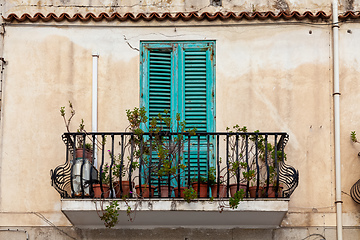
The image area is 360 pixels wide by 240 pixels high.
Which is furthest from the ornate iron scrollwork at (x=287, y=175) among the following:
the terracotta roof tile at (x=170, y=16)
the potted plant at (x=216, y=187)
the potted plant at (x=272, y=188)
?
the terracotta roof tile at (x=170, y=16)

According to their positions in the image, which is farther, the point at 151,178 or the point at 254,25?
the point at 254,25

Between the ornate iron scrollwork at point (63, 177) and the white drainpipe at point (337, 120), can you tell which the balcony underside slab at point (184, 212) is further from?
the white drainpipe at point (337, 120)

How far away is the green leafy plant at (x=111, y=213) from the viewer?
1116 centimetres

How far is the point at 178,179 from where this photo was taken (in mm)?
11383

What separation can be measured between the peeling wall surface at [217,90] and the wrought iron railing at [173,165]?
0.27m

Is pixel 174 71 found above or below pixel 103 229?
above

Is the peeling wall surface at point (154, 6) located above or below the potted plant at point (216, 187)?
above

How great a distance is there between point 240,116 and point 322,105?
117 cm

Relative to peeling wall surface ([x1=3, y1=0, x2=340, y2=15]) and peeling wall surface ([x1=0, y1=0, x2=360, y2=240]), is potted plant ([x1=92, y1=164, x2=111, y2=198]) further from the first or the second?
peeling wall surface ([x1=3, y1=0, x2=340, y2=15])

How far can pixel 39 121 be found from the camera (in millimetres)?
12289

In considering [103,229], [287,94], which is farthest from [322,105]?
[103,229]

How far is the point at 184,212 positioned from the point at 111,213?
96 cm

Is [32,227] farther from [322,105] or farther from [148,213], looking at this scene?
[322,105]

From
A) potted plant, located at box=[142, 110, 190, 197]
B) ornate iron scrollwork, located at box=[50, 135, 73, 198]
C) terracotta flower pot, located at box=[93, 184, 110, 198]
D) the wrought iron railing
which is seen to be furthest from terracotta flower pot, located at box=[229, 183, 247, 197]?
ornate iron scrollwork, located at box=[50, 135, 73, 198]
